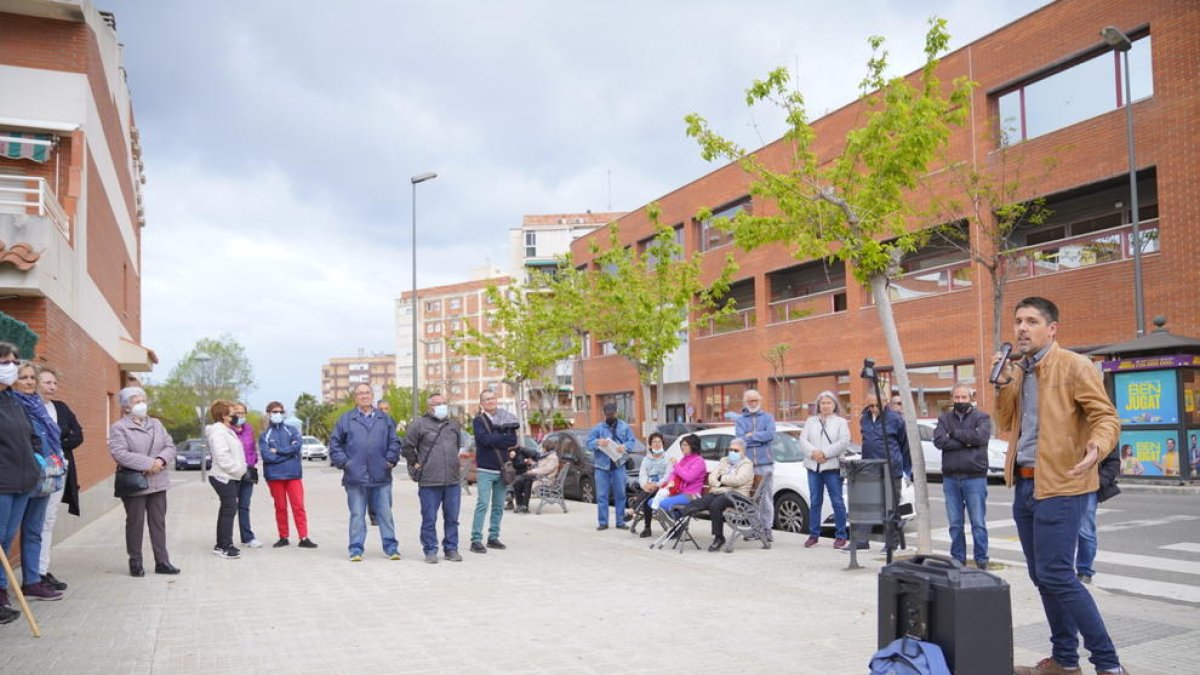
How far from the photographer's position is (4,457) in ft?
23.7

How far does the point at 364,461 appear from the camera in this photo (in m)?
10.8

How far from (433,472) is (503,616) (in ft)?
11.7

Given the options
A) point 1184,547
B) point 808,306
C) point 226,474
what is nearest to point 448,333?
point 808,306

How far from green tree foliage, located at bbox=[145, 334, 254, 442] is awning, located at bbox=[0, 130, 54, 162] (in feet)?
155

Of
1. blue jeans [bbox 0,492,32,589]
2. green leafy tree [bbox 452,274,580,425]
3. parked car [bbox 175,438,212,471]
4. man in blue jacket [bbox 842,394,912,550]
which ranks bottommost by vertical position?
parked car [bbox 175,438,212,471]

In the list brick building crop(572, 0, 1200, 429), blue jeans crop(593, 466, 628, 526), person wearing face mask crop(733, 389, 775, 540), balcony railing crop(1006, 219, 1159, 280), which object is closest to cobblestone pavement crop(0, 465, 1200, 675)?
person wearing face mask crop(733, 389, 775, 540)

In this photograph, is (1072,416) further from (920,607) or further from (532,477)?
(532,477)

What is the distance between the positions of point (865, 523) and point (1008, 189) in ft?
58.3

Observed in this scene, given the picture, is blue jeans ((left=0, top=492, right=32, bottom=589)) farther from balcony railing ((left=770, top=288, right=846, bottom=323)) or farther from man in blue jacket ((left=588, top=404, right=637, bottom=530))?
balcony railing ((left=770, top=288, right=846, bottom=323))

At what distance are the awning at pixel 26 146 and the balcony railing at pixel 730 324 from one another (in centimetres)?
2564

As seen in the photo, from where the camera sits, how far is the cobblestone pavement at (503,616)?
603 centimetres

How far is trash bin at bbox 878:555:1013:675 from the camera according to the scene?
173 inches

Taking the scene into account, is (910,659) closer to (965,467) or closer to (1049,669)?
(1049,669)

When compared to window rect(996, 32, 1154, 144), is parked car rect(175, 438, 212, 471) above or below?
below
